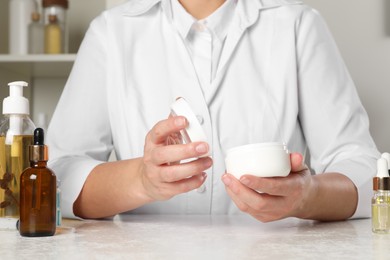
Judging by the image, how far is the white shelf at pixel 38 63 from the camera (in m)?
1.89

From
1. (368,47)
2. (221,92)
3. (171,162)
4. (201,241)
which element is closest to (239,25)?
(221,92)

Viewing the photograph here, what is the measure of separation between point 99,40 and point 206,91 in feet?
0.84

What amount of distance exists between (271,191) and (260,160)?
7 cm

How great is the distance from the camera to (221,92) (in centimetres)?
128

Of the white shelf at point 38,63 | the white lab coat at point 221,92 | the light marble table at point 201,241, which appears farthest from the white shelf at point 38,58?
the light marble table at point 201,241

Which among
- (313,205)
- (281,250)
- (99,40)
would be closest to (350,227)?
(313,205)

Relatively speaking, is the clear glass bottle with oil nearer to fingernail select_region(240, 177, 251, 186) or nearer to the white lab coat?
fingernail select_region(240, 177, 251, 186)

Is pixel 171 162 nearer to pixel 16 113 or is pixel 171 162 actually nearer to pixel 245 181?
pixel 245 181

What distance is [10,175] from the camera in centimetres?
91

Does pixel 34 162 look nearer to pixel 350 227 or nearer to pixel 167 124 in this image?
pixel 167 124

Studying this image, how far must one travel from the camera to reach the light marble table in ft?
2.32

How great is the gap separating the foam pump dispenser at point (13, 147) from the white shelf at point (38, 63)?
983 millimetres

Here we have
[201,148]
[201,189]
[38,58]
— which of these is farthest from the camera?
[38,58]

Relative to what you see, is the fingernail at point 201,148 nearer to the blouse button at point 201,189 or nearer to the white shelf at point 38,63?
the blouse button at point 201,189
